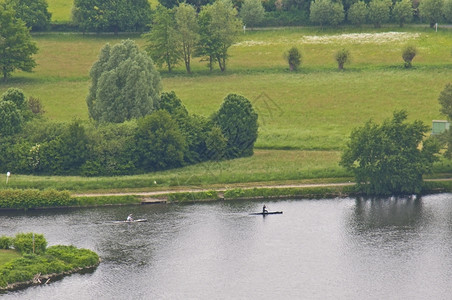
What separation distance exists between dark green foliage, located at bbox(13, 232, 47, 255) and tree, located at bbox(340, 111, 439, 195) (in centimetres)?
4600

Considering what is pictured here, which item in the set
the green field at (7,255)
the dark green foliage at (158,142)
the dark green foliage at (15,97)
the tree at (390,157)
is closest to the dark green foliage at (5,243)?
the green field at (7,255)

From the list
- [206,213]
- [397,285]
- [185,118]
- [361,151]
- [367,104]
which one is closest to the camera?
[397,285]

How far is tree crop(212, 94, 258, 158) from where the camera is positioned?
159 meters

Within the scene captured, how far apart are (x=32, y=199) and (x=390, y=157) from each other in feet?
154

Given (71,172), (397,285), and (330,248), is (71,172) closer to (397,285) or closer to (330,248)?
(330,248)

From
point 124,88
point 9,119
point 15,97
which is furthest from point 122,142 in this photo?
point 15,97

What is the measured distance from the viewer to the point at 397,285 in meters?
114

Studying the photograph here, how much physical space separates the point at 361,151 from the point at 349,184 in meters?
4.96

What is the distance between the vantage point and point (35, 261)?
117 meters

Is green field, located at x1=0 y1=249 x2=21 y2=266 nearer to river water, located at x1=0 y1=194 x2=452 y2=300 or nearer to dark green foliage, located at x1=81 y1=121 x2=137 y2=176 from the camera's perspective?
river water, located at x1=0 y1=194 x2=452 y2=300

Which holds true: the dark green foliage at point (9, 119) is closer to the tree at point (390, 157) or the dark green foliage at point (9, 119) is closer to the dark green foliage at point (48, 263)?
the dark green foliage at point (48, 263)

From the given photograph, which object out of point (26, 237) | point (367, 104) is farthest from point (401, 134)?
point (26, 237)

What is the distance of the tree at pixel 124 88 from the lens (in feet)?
535

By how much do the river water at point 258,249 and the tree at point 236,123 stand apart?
17.6m
